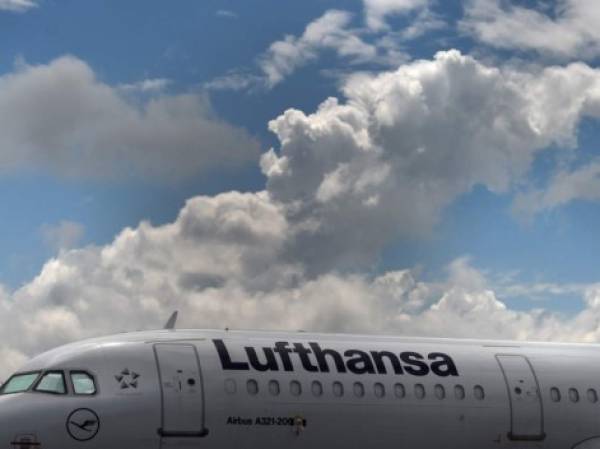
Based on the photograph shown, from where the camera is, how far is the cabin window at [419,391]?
3059cm

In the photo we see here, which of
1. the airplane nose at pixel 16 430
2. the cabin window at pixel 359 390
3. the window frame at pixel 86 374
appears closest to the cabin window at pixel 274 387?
the cabin window at pixel 359 390

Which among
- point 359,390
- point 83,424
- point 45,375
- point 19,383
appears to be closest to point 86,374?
point 45,375

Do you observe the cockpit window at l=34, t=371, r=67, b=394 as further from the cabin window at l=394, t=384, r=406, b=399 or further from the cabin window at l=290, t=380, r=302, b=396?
the cabin window at l=394, t=384, r=406, b=399

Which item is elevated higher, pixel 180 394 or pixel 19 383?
pixel 19 383

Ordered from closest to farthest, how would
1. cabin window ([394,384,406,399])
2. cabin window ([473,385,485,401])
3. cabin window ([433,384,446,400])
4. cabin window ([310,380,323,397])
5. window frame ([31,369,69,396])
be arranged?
window frame ([31,369,69,396]), cabin window ([310,380,323,397]), cabin window ([394,384,406,399]), cabin window ([433,384,446,400]), cabin window ([473,385,485,401])

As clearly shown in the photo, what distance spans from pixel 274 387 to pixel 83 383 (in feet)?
16.8

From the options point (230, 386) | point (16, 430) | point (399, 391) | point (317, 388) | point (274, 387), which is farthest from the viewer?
point (399, 391)

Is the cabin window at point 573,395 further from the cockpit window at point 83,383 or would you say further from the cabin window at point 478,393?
the cockpit window at point 83,383

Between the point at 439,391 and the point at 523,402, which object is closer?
the point at 439,391

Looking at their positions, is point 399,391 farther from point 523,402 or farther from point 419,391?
point 523,402

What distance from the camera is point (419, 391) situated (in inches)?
1208

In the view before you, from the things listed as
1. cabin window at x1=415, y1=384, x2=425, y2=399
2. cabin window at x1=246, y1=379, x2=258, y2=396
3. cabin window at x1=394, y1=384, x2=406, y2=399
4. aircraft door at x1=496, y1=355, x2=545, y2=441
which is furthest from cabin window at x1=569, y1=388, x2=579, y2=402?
cabin window at x1=246, y1=379, x2=258, y2=396

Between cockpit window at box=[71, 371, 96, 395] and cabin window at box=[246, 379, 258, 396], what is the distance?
4113 mm

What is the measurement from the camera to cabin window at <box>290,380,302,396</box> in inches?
1146
